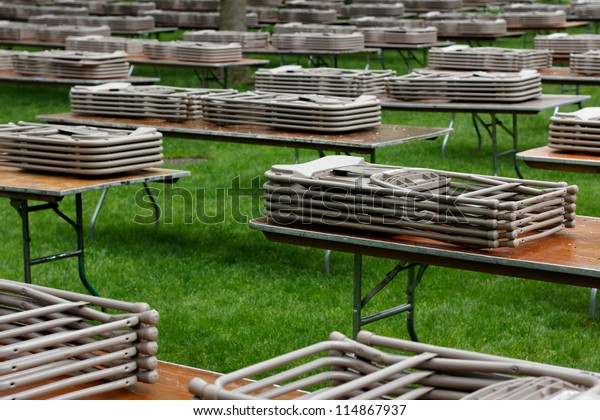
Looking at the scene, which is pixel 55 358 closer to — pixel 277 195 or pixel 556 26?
pixel 277 195

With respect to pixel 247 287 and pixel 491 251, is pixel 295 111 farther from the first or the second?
pixel 491 251

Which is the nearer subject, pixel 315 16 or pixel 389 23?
pixel 389 23

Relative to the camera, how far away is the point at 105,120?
7488mm

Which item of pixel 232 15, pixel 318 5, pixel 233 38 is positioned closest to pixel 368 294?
pixel 233 38

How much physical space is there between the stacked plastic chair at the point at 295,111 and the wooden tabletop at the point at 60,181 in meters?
1.33

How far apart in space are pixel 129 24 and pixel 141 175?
43.0 ft

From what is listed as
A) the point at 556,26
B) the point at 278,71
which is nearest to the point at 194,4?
the point at 556,26

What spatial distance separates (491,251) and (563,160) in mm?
1995

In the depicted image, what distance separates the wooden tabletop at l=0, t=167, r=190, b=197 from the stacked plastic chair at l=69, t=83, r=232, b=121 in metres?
1.78

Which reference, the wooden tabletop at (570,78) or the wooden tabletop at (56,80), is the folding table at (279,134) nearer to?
the wooden tabletop at (56,80)

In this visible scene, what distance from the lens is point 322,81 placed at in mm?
8523

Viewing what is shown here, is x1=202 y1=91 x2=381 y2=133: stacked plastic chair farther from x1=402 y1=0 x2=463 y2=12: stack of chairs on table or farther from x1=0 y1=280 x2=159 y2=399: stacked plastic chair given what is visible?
x1=402 y1=0 x2=463 y2=12: stack of chairs on table

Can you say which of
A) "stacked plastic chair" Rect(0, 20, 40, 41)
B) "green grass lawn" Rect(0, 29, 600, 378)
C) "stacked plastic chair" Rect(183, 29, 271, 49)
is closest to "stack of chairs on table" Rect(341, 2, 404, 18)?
"stacked plastic chair" Rect(183, 29, 271, 49)

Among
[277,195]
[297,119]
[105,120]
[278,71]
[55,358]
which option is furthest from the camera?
[278,71]
